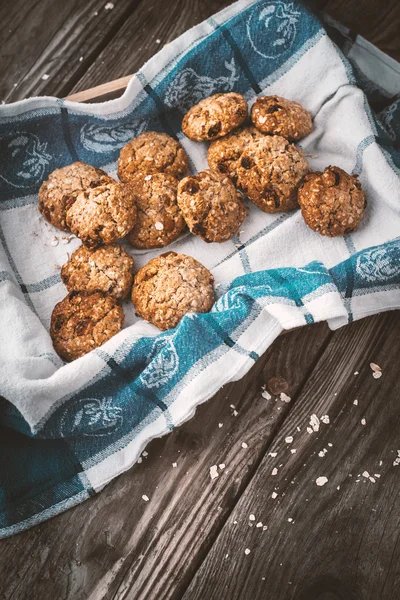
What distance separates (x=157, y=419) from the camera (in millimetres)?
1305

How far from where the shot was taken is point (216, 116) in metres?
1.44

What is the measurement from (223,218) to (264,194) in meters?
0.12

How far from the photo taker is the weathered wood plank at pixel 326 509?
4.20 feet

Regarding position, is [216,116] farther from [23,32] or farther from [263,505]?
[263,505]

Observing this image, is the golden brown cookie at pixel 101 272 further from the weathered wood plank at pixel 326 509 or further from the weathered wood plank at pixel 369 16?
the weathered wood plank at pixel 369 16

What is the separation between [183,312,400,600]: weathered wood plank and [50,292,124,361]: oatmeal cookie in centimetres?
46

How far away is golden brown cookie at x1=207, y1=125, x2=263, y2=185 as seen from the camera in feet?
4.80

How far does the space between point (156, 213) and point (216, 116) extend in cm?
28

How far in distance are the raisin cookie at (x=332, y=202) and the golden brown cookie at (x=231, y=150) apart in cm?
18

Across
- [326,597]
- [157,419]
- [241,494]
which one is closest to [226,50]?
[157,419]

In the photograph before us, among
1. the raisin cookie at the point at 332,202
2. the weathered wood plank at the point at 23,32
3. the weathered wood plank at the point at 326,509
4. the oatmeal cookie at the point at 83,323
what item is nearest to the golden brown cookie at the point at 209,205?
the raisin cookie at the point at 332,202

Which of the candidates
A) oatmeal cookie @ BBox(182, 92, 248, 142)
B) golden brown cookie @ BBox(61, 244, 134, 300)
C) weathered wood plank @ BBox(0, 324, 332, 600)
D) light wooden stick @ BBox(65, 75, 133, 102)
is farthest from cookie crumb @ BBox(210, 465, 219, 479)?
light wooden stick @ BBox(65, 75, 133, 102)

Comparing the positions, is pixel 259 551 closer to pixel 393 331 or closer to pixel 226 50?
pixel 393 331

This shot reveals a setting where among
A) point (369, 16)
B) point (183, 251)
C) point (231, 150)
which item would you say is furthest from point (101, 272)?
point (369, 16)
